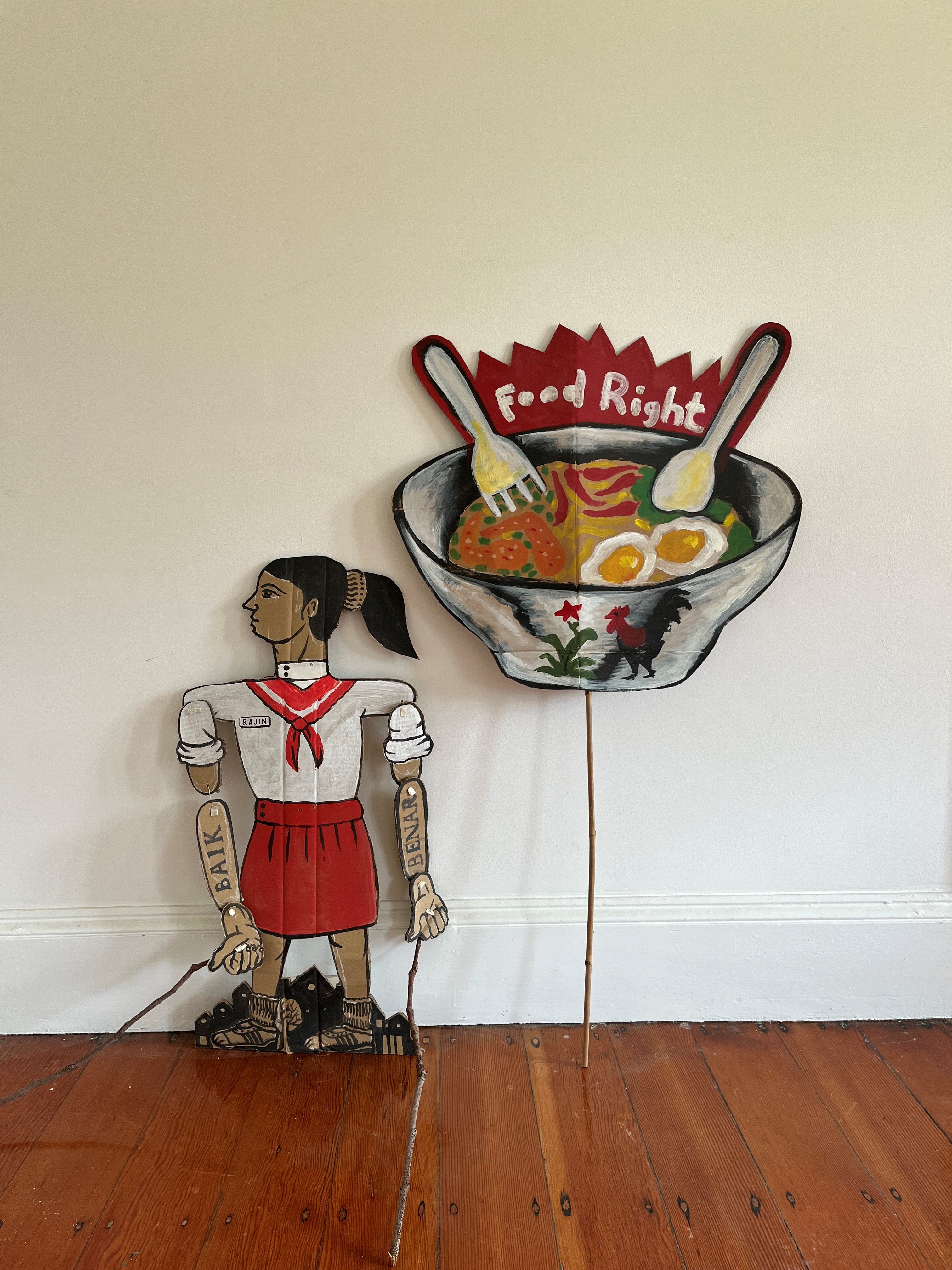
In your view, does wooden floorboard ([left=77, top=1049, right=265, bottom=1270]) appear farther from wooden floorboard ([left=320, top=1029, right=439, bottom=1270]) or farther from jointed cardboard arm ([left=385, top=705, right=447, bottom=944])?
jointed cardboard arm ([left=385, top=705, right=447, bottom=944])

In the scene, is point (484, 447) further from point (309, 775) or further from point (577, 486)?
point (309, 775)

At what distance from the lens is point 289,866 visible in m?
1.58

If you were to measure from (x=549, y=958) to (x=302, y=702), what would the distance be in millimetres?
793

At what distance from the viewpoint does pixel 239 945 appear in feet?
5.18

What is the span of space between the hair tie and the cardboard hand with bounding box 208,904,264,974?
691 millimetres

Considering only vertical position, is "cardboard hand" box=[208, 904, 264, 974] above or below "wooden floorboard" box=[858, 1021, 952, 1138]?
above

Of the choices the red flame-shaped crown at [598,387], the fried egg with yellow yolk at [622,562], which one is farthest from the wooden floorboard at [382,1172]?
the red flame-shaped crown at [598,387]

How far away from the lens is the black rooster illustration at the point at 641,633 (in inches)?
59.8

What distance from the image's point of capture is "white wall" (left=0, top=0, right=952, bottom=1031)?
151 centimetres

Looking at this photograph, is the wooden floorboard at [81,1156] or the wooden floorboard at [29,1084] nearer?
the wooden floorboard at [81,1156]

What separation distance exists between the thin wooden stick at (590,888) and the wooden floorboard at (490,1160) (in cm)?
14

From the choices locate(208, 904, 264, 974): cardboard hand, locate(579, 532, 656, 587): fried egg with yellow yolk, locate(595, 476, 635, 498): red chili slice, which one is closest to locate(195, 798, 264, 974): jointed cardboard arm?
locate(208, 904, 264, 974): cardboard hand

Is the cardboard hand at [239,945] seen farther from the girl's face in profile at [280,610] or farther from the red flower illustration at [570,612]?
the red flower illustration at [570,612]

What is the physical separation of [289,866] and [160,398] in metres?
1.02
